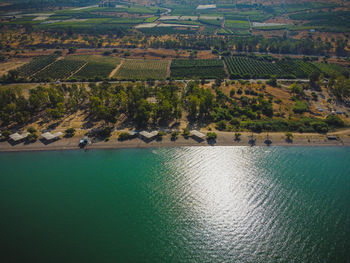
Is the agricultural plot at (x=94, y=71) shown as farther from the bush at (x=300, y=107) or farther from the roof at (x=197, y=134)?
the bush at (x=300, y=107)

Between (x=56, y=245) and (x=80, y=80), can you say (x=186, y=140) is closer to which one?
(x=56, y=245)

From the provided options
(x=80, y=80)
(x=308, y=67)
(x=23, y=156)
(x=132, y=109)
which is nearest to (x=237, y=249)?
(x=132, y=109)

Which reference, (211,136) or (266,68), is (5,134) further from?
(266,68)

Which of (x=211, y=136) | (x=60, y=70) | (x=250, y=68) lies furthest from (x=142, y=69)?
(x=211, y=136)

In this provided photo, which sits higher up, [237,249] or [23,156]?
[23,156]

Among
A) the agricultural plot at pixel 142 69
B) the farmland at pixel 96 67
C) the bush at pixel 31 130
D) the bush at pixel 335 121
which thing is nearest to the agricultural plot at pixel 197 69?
the agricultural plot at pixel 142 69

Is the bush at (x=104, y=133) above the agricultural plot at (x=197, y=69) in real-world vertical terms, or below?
below
